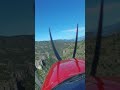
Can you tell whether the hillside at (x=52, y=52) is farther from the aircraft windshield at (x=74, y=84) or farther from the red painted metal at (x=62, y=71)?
the aircraft windshield at (x=74, y=84)

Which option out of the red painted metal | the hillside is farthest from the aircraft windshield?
the hillside

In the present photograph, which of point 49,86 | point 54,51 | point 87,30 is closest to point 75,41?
point 54,51

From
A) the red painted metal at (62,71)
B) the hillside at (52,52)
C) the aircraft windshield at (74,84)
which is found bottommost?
the aircraft windshield at (74,84)

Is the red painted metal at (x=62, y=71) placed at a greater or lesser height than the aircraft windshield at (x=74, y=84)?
greater

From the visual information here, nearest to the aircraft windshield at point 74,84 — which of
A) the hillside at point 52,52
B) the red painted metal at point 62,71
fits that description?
the red painted metal at point 62,71

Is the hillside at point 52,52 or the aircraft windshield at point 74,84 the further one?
the hillside at point 52,52

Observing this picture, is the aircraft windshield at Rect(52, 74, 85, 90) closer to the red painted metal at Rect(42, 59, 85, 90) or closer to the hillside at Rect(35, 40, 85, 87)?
the red painted metal at Rect(42, 59, 85, 90)
